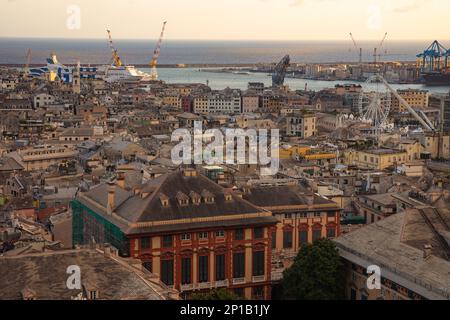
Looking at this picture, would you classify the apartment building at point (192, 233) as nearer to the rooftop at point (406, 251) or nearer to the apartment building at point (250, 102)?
the rooftop at point (406, 251)

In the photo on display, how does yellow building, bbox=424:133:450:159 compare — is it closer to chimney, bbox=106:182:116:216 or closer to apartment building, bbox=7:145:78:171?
apartment building, bbox=7:145:78:171

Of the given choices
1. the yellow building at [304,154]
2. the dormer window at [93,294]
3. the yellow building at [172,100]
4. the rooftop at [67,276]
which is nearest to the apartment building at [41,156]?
the yellow building at [304,154]

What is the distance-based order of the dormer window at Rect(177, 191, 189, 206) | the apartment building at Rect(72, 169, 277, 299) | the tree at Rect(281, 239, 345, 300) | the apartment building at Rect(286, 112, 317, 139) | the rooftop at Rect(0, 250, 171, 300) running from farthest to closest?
the apartment building at Rect(286, 112, 317, 139) → the dormer window at Rect(177, 191, 189, 206) → the apartment building at Rect(72, 169, 277, 299) → the tree at Rect(281, 239, 345, 300) → the rooftop at Rect(0, 250, 171, 300)

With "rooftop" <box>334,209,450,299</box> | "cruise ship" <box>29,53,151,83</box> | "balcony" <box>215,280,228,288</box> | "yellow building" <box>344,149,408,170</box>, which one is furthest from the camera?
"cruise ship" <box>29,53,151,83</box>

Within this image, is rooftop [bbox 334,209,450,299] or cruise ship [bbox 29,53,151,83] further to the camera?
cruise ship [bbox 29,53,151,83]

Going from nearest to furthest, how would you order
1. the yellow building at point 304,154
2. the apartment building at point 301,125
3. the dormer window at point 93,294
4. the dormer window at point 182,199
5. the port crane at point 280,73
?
the dormer window at point 93,294, the dormer window at point 182,199, the yellow building at point 304,154, the apartment building at point 301,125, the port crane at point 280,73

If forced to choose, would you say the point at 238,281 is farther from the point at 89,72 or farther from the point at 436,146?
the point at 89,72

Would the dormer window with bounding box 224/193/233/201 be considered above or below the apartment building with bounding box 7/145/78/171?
above

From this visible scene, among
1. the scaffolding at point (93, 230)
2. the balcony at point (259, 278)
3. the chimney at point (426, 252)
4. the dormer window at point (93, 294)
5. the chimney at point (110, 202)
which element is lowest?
the balcony at point (259, 278)

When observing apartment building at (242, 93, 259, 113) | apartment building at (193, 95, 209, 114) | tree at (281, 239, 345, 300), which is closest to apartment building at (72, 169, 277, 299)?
tree at (281, 239, 345, 300)

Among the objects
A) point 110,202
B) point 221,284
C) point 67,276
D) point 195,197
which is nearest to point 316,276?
point 221,284
